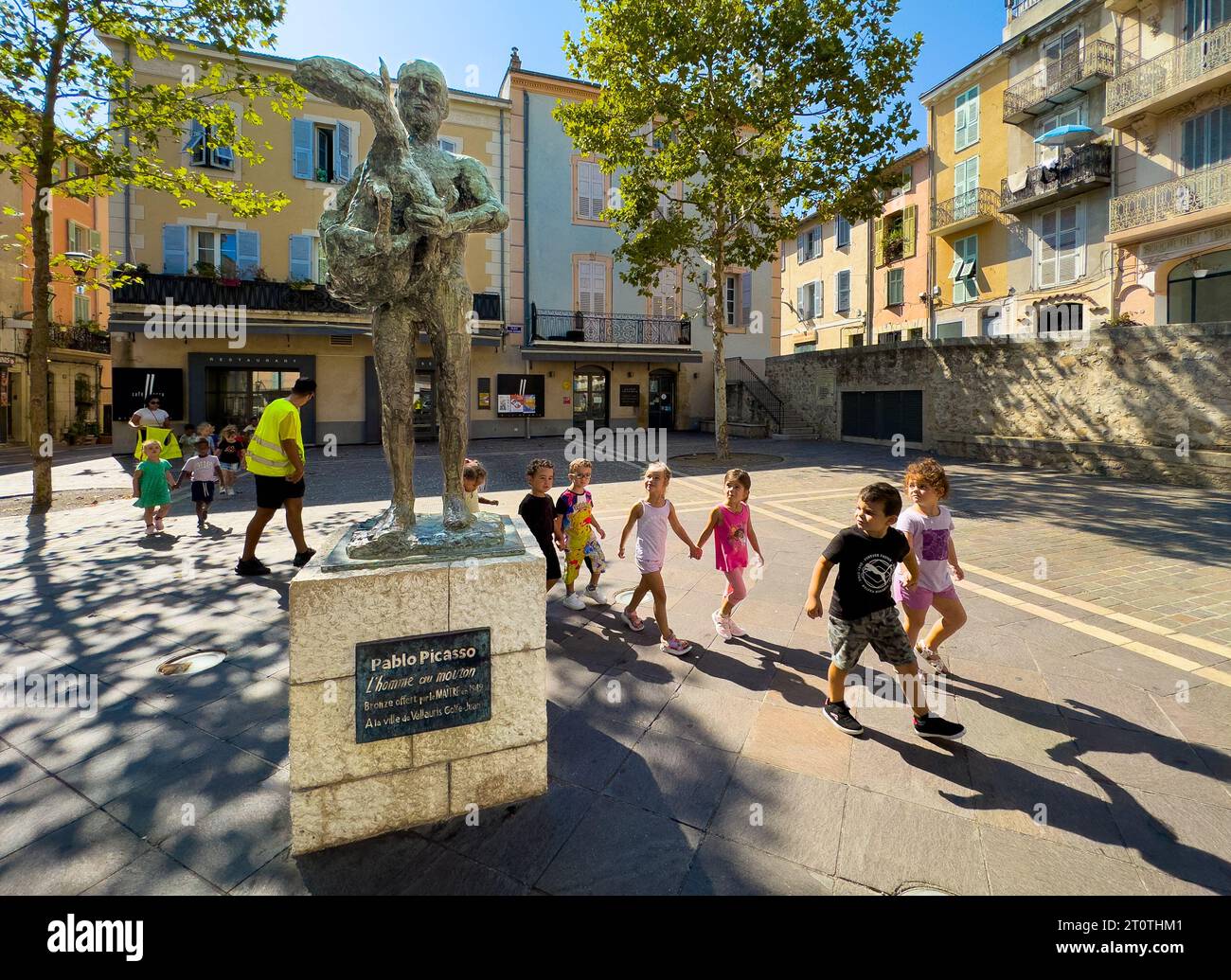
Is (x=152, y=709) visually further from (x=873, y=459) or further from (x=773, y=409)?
(x=773, y=409)

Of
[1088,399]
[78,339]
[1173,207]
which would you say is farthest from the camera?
[78,339]

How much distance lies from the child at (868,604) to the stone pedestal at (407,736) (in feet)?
5.20

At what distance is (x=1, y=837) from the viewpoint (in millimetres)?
2422

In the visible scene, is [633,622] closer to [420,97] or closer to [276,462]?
[420,97]

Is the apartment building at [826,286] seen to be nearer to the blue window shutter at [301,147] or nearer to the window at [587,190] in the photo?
the window at [587,190]

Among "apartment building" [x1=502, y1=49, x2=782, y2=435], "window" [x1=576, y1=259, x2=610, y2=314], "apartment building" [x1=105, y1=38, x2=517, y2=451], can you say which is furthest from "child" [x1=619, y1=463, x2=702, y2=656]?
"window" [x1=576, y1=259, x2=610, y2=314]

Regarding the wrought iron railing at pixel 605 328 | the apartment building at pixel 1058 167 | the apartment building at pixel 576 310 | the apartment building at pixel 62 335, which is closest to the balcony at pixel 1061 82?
the apartment building at pixel 1058 167

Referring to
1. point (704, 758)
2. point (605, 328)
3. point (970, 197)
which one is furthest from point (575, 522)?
point (970, 197)

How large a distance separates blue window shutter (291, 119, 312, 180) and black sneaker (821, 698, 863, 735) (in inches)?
888

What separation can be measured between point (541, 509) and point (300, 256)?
62.8ft

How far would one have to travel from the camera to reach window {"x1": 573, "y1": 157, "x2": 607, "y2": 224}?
23.0m

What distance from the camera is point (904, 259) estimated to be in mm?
26078

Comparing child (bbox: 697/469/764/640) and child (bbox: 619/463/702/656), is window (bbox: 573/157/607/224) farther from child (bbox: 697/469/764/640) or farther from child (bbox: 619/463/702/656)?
child (bbox: 697/469/764/640)
